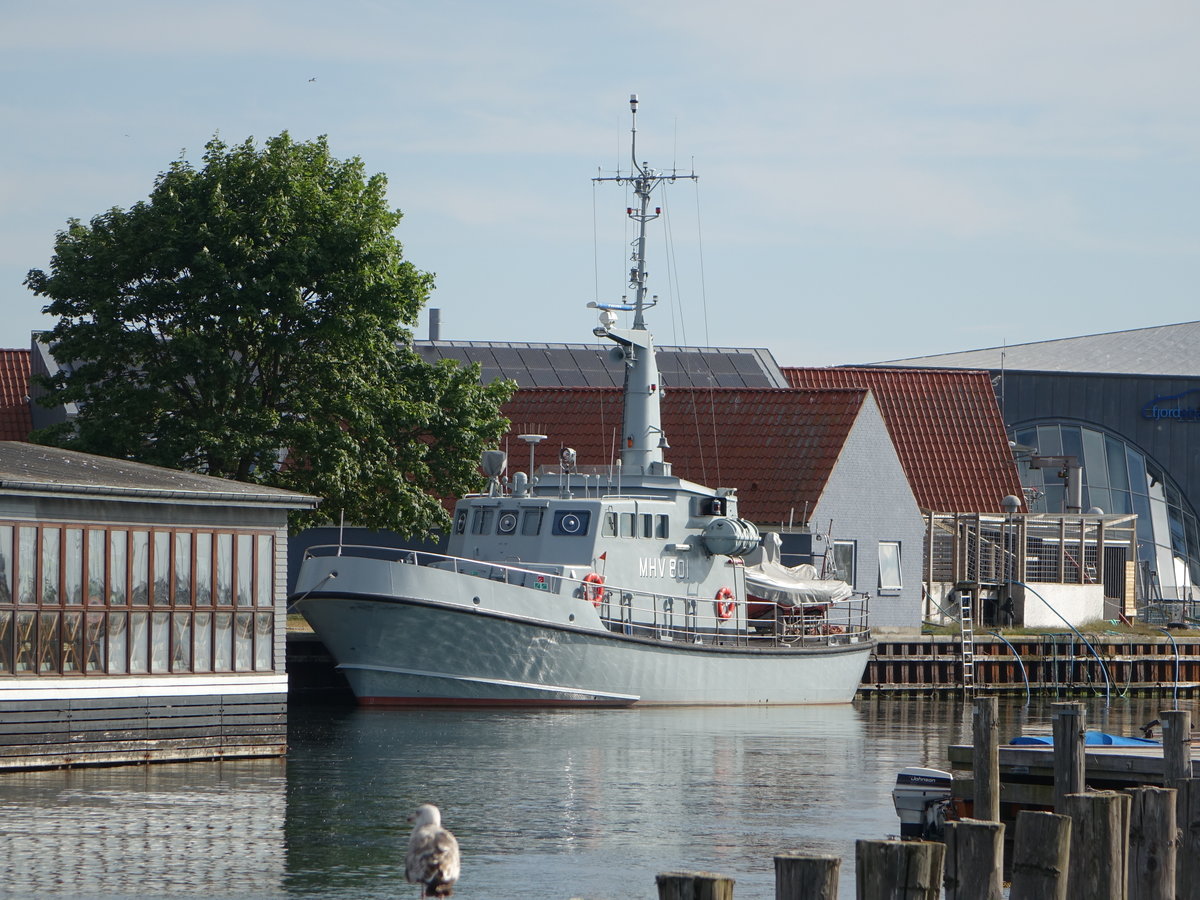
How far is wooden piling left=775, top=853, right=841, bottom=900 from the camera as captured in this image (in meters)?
10.4

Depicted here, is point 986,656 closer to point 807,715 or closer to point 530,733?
point 807,715

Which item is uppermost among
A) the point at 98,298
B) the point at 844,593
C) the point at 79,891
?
the point at 98,298

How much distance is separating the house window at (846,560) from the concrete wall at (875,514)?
0.31 ft

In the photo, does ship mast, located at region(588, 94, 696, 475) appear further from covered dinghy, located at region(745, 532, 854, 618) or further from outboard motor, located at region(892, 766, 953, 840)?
outboard motor, located at region(892, 766, 953, 840)

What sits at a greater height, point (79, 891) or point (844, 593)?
point (844, 593)

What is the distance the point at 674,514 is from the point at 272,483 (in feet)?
23.2

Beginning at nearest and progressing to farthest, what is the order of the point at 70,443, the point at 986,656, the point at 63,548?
the point at 63,548, the point at 70,443, the point at 986,656

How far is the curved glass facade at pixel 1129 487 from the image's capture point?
192 ft

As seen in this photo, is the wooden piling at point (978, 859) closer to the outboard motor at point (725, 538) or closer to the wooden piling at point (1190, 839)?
the wooden piling at point (1190, 839)

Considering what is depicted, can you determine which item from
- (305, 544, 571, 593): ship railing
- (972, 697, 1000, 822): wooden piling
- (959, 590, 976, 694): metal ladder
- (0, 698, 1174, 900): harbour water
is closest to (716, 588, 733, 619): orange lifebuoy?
(305, 544, 571, 593): ship railing

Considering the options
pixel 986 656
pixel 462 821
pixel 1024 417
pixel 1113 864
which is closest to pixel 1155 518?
pixel 1024 417

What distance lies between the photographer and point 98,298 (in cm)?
3247

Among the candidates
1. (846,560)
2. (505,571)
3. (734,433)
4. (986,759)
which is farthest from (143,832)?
(734,433)

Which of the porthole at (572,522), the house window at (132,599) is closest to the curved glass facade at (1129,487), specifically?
the porthole at (572,522)
